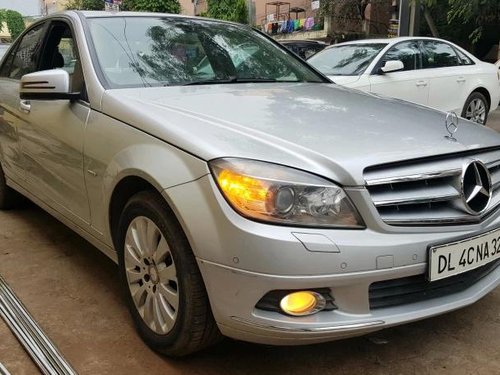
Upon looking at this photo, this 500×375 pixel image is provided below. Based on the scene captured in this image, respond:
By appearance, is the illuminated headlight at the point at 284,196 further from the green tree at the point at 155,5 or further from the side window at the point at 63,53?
the green tree at the point at 155,5

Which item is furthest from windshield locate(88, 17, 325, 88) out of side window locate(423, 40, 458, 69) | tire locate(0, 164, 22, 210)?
side window locate(423, 40, 458, 69)

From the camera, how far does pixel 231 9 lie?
89.0 ft

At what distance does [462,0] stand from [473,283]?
7.03 metres

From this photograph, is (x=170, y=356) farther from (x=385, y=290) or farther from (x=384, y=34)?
(x=384, y=34)

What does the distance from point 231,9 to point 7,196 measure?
24.2 metres

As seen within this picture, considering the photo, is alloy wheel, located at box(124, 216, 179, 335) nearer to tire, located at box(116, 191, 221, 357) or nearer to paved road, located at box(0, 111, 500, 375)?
tire, located at box(116, 191, 221, 357)

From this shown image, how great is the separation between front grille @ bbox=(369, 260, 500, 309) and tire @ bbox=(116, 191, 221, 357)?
2.14 ft

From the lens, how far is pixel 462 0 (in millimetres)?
8281

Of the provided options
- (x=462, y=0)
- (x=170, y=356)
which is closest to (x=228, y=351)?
(x=170, y=356)

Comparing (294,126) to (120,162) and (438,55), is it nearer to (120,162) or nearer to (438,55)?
(120,162)

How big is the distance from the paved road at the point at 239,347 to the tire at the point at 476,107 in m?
5.80

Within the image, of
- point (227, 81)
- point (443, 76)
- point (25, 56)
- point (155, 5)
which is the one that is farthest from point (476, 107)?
point (155, 5)

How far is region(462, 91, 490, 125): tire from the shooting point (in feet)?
27.2

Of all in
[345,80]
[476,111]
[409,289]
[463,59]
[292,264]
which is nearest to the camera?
[292,264]
